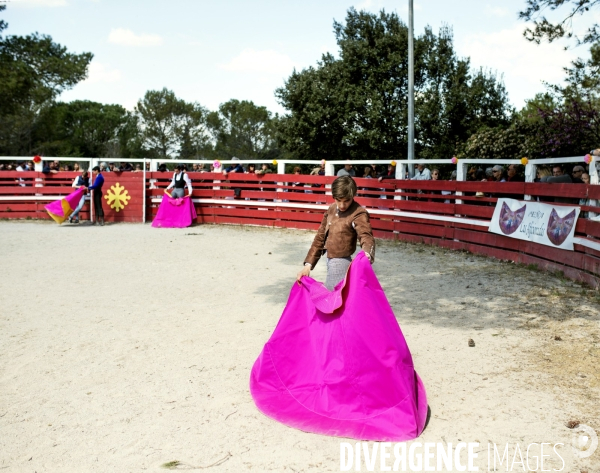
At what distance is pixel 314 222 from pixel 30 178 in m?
10.5

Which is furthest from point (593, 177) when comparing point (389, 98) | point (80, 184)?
point (389, 98)

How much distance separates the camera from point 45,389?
5.42 m

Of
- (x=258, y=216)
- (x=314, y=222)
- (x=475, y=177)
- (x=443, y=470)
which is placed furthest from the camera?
(x=258, y=216)

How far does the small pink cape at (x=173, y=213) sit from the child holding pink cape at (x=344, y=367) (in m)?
14.7

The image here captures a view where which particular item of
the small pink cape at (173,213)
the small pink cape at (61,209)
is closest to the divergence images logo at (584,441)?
the small pink cape at (173,213)

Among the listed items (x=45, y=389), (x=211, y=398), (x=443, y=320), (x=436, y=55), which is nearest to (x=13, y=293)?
(x=45, y=389)

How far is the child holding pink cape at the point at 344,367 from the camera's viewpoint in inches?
179

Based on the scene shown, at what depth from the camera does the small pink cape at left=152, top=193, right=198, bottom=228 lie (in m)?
19.8

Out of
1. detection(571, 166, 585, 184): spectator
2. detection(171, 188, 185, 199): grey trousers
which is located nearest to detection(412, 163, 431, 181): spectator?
detection(571, 166, 585, 184): spectator

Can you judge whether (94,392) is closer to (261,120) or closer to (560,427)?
(560,427)

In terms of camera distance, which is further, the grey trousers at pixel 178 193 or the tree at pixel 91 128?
the tree at pixel 91 128

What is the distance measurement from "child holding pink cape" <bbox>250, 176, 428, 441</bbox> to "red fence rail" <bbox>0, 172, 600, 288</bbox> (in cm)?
548

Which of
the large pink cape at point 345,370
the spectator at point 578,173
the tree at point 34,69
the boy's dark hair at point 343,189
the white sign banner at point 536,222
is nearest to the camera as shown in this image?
the large pink cape at point 345,370

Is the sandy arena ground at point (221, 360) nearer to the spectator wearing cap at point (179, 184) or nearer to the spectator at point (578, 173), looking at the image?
the spectator at point (578, 173)
